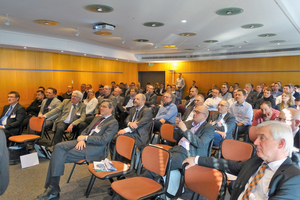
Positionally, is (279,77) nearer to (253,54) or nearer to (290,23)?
(253,54)

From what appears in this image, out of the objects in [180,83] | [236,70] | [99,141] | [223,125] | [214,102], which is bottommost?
[99,141]

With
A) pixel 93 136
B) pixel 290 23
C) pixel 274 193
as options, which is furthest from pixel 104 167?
pixel 290 23

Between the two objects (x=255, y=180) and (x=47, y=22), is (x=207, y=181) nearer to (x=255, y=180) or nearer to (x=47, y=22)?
(x=255, y=180)

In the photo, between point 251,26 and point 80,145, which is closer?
point 80,145

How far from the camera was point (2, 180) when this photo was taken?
1.66 metres

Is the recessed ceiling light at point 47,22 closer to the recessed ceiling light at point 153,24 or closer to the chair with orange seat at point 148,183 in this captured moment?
the recessed ceiling light at point 153,24

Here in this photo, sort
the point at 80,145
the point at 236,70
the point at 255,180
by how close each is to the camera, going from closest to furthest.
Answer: the point at 255,180, the point at 80,145, the point at 236,70

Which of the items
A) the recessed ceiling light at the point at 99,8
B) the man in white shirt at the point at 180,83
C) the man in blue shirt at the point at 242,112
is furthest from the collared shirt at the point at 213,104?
the man in white shirt at the point at 180,83

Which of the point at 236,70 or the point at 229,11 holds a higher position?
the point at 229,11

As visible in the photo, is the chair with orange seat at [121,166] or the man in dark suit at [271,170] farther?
the chair with orange seat at [121,166]

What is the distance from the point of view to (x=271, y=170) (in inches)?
56.1

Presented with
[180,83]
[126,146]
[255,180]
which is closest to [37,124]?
[126,146]

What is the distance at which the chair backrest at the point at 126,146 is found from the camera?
2604 millimetres

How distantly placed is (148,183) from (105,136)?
1.07 metres
